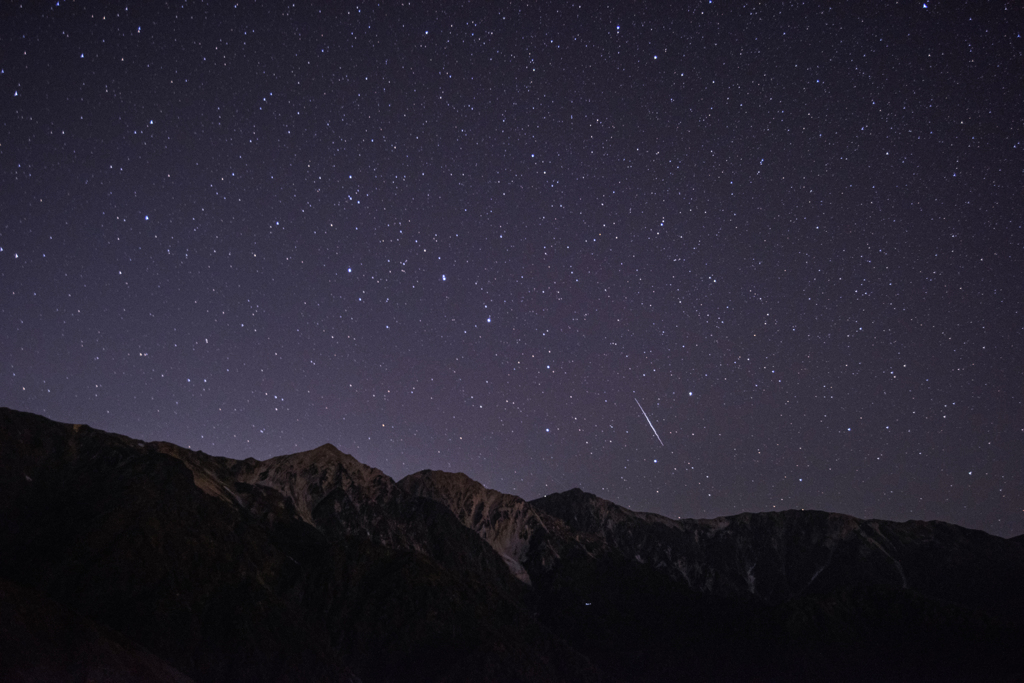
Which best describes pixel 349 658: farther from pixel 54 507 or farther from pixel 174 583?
pixel 54 507

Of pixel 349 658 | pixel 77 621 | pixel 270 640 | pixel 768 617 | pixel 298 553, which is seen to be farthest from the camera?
pixel 768 617

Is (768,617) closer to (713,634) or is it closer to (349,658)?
(713,634)

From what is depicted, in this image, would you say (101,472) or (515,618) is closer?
(101,472)

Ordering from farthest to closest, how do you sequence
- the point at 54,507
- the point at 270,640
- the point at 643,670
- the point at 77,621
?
1. the point at 643,670
2. the point at 54,507
3. the point at 270,640
4. the point at 77,621

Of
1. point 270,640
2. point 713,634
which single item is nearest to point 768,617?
point 713,634

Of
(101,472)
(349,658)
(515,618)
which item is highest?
(101,472)

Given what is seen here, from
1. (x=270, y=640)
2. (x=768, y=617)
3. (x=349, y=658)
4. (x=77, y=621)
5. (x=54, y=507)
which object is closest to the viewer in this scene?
(x=77, y=621)

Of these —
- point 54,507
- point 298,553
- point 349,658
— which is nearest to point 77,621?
point 54,507

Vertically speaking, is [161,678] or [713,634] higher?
[713,634]

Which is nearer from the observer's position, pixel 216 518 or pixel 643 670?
pixel 216 518
